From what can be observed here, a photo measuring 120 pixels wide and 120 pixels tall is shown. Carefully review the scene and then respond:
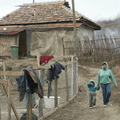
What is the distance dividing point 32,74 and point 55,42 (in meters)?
16.2

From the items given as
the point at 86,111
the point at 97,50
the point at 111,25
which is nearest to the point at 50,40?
the point at 97,50

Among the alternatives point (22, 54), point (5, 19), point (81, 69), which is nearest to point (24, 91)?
point (81, 69)

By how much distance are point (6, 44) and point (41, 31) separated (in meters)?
2.76

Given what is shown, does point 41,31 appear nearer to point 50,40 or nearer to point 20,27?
point 50,40

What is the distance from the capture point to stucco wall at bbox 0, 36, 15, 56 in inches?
893

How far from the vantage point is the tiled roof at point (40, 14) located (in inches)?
912

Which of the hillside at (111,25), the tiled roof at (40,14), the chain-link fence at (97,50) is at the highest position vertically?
the hillside at (111,25)

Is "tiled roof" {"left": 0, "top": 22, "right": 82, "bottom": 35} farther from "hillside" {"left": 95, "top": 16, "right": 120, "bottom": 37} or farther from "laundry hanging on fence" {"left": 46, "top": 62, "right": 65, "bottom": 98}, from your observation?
"hillside" {"left": 95, "top": 16, "right": 120, "bottom": 37}

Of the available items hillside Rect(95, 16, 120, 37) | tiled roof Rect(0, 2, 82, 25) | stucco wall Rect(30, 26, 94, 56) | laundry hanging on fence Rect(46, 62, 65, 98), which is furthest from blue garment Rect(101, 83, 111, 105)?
hillside Rect(95, 16, 120, 37)

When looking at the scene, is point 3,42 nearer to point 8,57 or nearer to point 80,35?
point 8,57

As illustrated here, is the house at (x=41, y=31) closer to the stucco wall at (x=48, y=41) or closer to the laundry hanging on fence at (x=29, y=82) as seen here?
the stucco wall at (x=48, y=41)

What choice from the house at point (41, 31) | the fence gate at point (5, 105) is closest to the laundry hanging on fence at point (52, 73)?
the fence gate at point (5, 105)

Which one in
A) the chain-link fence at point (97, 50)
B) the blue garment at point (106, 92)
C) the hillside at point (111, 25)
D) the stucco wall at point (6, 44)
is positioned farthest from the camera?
the hillside at point (111, 25)

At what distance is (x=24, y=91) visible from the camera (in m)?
6.36
